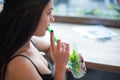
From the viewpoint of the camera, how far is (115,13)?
6.17ft

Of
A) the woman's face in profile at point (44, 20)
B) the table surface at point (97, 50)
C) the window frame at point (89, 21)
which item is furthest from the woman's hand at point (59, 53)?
the window frame at point (89, 21)

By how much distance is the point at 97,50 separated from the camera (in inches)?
52.6

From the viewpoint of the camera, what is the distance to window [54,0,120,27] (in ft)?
5.93

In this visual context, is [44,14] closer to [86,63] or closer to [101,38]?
[86,63]

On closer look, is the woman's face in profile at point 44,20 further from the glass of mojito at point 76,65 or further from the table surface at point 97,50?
the table surface at point 97,50

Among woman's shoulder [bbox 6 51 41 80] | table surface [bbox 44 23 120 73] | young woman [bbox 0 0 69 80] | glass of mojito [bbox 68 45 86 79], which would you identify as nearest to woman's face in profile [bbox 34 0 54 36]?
young woman [bbox 0 0 69 80]

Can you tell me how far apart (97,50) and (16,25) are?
621mm

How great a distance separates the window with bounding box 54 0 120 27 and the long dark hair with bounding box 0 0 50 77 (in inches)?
38.5

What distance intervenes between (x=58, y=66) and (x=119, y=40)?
647 millimetres

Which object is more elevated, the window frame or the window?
the window

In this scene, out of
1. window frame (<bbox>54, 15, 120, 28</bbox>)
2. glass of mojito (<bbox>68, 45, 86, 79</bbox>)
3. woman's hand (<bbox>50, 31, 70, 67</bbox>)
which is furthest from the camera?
window frame (<bbox>54, 15, 120, 28</bbox>)

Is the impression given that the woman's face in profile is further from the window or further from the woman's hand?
the window

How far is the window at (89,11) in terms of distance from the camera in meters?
1.81

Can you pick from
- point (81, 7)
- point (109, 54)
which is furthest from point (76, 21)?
point (109, 54)
